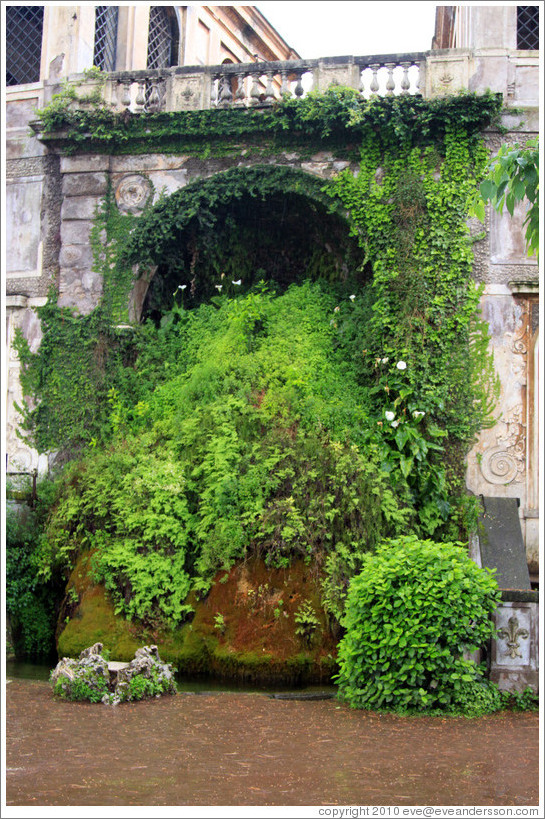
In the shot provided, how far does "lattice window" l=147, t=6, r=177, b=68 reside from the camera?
59.9 feet

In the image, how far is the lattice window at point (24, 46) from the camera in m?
15.5

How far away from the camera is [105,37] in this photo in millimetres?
16359

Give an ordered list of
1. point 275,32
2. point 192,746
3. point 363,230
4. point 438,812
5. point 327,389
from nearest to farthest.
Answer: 1. point 438,812
2. point 192,746
3. point 327,389
4. point 363,230
5. point 275,32

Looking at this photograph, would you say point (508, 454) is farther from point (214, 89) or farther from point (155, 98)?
point (155, 98)

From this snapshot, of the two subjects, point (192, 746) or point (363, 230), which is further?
point (363, 230)

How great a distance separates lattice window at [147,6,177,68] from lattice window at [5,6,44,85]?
9.90 ft

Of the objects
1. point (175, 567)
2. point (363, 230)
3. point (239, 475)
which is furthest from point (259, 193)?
point (175, 567)

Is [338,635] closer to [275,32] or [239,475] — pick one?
[239,475]

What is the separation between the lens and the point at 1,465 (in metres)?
5.86

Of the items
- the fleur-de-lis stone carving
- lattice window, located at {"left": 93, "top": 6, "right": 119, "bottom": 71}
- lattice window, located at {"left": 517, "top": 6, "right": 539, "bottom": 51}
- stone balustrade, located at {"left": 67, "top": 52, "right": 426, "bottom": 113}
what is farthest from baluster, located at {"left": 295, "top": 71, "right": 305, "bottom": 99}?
the fleur-de-lis stone carving

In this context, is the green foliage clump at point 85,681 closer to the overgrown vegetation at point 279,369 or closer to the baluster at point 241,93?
the overgrown vegetation at point 279,369

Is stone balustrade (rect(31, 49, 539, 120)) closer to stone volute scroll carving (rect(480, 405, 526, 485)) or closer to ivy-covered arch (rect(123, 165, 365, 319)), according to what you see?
ivy-covered arch (rect(123, 165, 365, 319))

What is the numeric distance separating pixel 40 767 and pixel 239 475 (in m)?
5.35

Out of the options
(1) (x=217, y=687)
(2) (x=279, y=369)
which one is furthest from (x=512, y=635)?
(2) (x=279, y=369)
